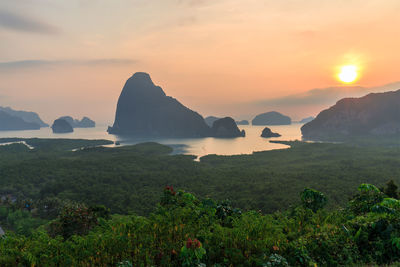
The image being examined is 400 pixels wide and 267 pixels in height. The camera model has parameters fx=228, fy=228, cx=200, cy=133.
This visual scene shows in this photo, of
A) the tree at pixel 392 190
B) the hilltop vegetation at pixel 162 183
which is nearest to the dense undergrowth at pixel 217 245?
the tree at pixel 392 190

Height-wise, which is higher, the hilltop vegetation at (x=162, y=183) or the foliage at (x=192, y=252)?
the foliage at (x=192, y=252)

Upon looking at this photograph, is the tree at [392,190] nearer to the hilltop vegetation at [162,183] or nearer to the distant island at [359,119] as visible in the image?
the hilltop vegetation at [162,183]

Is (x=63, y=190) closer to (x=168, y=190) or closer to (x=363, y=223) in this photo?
(x=168, y=190)

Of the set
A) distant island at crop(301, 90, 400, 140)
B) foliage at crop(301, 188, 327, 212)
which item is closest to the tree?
foliage at crop(301, 188, 327, 212)

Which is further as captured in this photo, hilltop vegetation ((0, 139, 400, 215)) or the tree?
hilltop vegetation ((0, 139, 400, 215))

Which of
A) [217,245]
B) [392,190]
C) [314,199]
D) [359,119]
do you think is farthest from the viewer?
[359,119]

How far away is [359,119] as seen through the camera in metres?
167

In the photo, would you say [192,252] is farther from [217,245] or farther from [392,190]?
[392,190]

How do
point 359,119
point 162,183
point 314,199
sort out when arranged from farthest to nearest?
point 359,119, point 162,183, point 314,199

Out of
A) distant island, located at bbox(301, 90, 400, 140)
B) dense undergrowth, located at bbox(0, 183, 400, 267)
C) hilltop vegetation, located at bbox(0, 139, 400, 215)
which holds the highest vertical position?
distant island, located at bbox(301, 90, 400, 140)

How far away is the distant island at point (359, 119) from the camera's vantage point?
154 meters

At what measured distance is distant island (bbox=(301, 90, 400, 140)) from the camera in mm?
153750

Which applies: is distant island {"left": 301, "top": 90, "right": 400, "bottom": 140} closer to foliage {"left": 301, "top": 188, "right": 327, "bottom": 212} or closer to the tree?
the tree

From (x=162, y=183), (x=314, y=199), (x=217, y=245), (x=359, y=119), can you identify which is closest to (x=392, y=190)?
(x=314, y=199)
